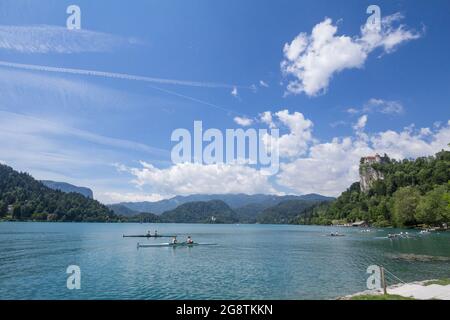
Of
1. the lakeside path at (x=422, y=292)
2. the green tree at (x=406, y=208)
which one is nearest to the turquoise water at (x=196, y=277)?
the lakeside path at (x=422, y=292)

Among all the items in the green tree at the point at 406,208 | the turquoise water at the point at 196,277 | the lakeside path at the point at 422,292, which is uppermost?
the green tree at the point at 406,208

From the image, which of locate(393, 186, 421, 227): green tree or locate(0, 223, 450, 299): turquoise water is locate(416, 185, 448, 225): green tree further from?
locate(0, 223, 450, 299): turquoise water

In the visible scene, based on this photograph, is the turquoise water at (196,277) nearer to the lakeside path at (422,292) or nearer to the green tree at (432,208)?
the lakeside path at (422,292)

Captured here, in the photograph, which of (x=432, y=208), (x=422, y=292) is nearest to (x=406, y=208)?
(x=432, y=208)

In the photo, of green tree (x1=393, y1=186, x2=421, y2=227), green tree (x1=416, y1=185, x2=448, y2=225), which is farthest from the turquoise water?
green tree (x1=393, y1=186, x2=421, y2=227)

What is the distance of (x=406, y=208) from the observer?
519ft

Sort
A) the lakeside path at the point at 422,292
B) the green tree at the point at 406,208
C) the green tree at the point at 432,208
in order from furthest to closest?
the green tree at the point at 406,208 → the green tree at the point at 432,208 → the lakeside path at the point at 422,292

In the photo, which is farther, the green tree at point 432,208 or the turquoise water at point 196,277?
the green tree at point 432,208

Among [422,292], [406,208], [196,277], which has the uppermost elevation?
[406,208]

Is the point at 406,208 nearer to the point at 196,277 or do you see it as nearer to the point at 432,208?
the point at 432,208

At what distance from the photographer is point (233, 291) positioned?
103ft

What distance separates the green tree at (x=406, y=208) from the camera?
516 feet

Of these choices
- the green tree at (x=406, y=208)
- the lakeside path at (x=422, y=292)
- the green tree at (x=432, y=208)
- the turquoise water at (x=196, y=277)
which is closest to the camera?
the lakeside path at (x=422, y=292)
